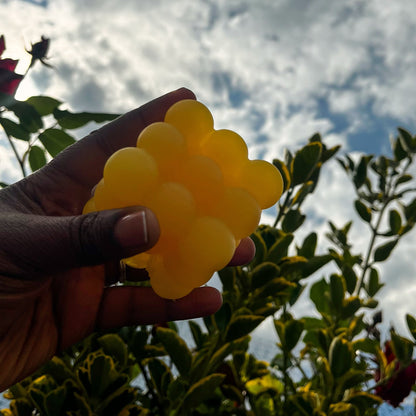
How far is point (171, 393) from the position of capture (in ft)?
3.47

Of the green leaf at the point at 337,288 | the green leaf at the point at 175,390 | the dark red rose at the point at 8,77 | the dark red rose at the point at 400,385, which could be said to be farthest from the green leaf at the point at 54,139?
the dark red rose at the point at 400,385

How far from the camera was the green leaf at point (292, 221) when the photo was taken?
1.29 m

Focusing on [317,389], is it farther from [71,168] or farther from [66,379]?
[71,168]

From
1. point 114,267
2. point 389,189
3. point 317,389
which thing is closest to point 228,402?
point 317,389

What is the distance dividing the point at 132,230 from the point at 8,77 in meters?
0.81

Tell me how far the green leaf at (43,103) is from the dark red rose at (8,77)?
0.35 ft

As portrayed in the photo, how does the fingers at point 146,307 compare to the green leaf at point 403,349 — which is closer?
the fingers at point 146,307

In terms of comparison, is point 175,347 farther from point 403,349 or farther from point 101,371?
point 403,349

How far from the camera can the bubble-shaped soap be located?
643 mm

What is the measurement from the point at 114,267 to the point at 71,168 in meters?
0.28

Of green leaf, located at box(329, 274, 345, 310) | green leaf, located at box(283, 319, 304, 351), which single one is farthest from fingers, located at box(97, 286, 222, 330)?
green leaf, located at box(329, 274, 345, 310)

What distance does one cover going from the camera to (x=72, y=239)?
0.61 meters

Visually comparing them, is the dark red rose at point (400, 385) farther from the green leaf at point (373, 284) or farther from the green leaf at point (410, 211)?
the green leaf at point (410, 211)

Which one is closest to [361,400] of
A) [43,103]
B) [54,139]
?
[54,139]
